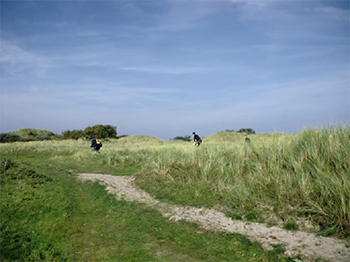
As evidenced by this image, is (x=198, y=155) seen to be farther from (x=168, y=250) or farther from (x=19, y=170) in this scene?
(x=19, y=170)

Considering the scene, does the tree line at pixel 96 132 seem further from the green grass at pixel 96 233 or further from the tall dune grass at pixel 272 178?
the green grass at pixel 96 233

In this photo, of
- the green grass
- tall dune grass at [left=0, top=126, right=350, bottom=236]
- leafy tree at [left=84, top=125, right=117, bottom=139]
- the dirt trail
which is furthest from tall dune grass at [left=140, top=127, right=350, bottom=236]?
leafy tree at [left=84, top=125, right=117, bottom=139]

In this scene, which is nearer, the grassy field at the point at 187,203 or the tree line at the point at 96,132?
the grassy field at the point at 187,203

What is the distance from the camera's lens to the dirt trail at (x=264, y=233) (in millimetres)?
5211

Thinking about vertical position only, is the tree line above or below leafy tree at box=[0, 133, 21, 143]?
above

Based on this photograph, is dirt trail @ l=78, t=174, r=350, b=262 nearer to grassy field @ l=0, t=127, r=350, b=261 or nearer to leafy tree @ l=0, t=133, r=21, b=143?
grassy field @ l=0, t=127, r=350, b=261

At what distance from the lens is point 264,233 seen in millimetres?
6324

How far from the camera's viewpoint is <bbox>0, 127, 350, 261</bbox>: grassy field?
5.95m

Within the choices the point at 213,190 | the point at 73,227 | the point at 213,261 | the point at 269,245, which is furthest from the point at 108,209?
the point at 269,245

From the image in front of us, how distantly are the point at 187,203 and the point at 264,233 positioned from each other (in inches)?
111

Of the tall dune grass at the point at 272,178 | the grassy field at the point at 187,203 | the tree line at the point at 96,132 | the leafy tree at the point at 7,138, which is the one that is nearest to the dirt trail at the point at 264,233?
the grassy field at the point at 187,203

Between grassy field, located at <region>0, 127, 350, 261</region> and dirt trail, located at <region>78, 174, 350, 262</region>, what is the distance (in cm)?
25

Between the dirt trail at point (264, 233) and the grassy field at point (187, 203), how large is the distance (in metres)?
0.25

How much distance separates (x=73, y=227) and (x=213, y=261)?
3987 mm
